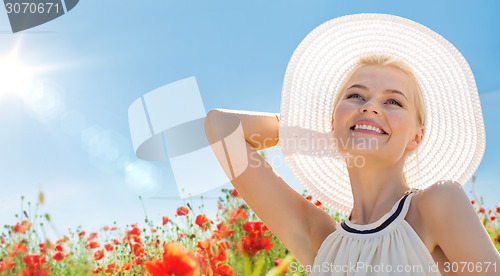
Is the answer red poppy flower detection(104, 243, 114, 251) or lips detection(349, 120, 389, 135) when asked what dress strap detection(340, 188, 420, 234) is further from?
red poppy flower detection(104, 243, 114, 251)

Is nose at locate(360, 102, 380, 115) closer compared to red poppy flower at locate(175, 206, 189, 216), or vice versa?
nose at locate(360, 102, 380, 115)

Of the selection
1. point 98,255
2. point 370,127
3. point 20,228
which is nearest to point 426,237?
point 370,127

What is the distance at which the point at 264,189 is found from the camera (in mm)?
2053

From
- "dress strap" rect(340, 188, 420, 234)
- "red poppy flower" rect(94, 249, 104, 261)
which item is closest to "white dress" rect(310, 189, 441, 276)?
"dress strap" rect(340, 188, 420, 234)

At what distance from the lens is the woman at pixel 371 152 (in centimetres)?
157

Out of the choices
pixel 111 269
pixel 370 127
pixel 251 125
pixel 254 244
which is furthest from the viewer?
pixel 111 269

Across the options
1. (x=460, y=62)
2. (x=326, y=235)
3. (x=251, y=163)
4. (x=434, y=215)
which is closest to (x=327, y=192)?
(x=326, y=235)

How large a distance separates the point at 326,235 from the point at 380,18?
3.49 ft

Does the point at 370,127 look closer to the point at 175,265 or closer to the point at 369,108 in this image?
the point at 369,108

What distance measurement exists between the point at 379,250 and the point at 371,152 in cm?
38

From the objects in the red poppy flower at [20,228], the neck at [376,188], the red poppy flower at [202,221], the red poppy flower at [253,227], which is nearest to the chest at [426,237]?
the neck at [376,188]

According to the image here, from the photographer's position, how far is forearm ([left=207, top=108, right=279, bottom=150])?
2178 millimetres

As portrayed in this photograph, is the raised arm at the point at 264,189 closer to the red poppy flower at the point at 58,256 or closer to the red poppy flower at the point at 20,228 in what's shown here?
the red poppy flower at the point at 58,256

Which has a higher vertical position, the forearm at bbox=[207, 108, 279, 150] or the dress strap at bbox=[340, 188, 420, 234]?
the forearm at bbox=[207, 108, 279, 150]
